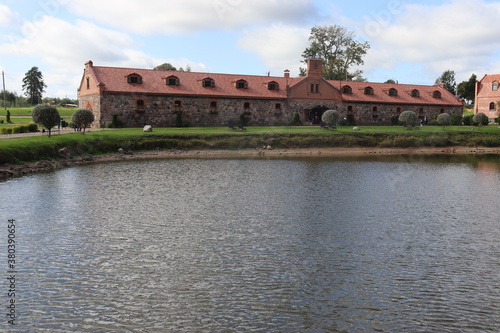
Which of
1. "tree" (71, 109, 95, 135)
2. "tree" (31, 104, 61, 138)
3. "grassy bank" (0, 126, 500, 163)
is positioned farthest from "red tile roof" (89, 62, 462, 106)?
"tree" (31, 104, 61, 138)

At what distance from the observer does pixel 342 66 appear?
81000mm

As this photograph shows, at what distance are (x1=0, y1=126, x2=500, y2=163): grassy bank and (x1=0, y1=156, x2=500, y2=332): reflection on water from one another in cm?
1263

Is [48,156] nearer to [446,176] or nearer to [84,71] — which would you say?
[84,71]

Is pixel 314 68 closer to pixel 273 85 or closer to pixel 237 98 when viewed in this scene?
pixel 273 85

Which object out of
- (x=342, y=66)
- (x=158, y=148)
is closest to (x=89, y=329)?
(x=158, y=148)

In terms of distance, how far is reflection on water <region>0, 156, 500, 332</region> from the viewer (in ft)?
30.7

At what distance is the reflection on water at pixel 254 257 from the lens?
9354mm

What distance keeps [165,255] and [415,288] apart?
724 cm

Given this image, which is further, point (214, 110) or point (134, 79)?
point (214, 110)

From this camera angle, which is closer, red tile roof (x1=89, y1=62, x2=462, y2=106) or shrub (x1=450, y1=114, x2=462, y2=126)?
red tile roof (x1=89, y1=62, x2=462, y2=106)

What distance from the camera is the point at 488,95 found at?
75188 mm

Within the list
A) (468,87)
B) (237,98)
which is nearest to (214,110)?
(237,98)

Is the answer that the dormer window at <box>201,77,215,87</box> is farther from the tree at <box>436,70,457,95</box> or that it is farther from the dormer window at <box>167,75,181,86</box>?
the tree at <box>436,70,457,95</box>

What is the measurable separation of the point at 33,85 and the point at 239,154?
89728mm
